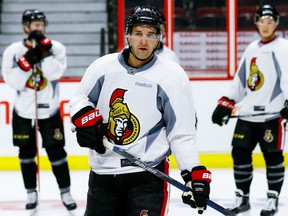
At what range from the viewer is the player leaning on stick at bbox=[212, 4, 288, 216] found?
486 centimetres

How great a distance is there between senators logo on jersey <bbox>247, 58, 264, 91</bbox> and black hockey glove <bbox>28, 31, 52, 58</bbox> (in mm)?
1199

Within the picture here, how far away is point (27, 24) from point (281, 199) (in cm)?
198

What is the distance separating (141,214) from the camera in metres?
2.83

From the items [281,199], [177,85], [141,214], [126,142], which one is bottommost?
[281,199]

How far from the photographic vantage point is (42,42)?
4836mm

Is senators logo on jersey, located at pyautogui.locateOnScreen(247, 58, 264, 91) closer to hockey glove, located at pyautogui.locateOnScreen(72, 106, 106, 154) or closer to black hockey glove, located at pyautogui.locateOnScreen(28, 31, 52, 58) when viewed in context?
black hockey glove, located at pyautogui.locateOnScreen(28, 31, 52, 58)

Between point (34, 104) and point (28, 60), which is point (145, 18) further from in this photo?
point (34, 104)

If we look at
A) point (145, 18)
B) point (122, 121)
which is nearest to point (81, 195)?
point (122, 121)

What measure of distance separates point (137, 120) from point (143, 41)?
27cm

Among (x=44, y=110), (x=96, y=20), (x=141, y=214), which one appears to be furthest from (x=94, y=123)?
(x=96, y=20)

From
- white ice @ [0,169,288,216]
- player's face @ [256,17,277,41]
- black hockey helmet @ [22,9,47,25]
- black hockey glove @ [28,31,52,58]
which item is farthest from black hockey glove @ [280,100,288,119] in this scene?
black hockey helmet @ [22,9,47,25]

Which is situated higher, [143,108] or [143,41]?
[143,41]

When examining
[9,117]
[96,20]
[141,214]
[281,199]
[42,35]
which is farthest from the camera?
[96,20]

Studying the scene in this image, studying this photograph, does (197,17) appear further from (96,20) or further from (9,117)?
(9,117)
